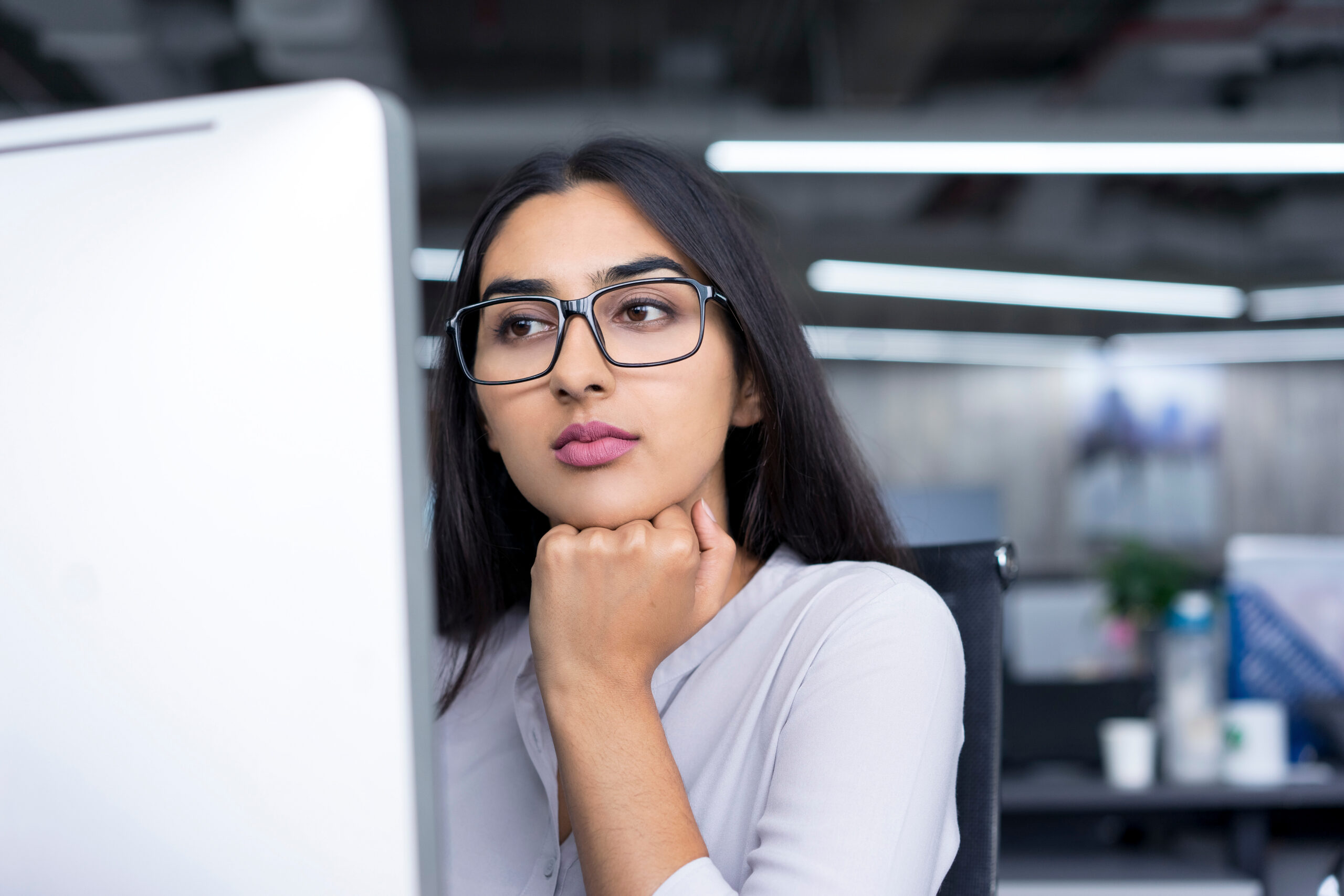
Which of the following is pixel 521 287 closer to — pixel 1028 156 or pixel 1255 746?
pixel 1255 746

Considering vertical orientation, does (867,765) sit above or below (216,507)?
below

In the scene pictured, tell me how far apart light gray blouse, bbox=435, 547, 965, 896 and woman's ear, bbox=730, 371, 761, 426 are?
0.15m

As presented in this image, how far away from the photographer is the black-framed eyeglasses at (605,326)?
871mm

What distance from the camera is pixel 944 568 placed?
106 cm

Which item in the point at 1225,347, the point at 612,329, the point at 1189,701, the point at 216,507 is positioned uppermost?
the point at 1225,347

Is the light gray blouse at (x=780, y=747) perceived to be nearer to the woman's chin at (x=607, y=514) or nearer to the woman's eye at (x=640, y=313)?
the woman's chin at (x=607, y=514)

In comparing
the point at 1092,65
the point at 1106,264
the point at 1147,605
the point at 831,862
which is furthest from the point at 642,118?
the point at 831,862

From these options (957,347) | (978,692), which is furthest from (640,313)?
(957,347)

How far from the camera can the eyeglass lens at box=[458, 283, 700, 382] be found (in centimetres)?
89

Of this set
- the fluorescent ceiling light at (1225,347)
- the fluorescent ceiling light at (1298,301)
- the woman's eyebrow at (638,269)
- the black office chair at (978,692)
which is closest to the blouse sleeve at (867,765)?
the black office chair at (978,692)

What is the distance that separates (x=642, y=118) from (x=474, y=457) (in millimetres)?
3729

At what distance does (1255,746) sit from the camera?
222cm

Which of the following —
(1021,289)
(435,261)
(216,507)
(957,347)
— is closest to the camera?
(216,507)

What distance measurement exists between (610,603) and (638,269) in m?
0.30
